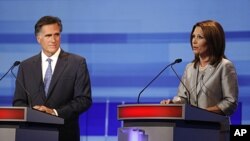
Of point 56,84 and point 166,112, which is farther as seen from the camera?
point 56,84

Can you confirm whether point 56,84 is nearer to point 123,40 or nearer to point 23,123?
point 23,123

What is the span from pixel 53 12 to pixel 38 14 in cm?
15

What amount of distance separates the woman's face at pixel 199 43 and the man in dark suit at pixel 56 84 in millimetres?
815

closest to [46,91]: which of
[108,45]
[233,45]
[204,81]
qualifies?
[204,81]

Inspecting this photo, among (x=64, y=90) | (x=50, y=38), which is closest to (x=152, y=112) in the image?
(x=64, y=90)

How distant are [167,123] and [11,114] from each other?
0.96 m

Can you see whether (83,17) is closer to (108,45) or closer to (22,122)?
(108,45)

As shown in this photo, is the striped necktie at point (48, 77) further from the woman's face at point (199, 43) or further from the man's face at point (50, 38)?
the woman's face at point (199, 43)

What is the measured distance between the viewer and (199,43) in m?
4.01

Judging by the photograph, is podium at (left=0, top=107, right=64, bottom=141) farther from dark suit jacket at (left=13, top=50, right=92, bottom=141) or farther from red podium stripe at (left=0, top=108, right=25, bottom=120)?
dark suit jacket at (left=13, top=50, right=92, bottom=141)

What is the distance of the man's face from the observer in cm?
442

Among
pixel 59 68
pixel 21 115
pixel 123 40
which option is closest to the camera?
pixel 21 115

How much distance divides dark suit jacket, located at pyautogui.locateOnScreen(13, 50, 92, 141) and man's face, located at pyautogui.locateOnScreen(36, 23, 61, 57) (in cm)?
9

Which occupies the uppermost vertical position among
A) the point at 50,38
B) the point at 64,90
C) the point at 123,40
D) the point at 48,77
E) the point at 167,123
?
the point at 123,40
